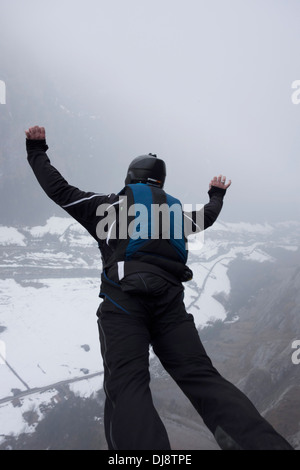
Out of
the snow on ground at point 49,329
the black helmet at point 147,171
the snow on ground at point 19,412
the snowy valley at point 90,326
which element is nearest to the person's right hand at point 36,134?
the black helmet at point 147,171

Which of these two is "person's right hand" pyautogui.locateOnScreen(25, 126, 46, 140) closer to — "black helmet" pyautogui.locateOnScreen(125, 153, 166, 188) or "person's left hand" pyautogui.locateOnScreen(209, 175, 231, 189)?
"black helmet" pyautogui.locateOnScreen(125, 153, 166, 188)

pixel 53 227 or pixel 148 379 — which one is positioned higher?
pixel 148 379

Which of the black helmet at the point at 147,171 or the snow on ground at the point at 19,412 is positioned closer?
the black helmet at the point at 147,171

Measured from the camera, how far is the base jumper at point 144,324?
2.44 meters

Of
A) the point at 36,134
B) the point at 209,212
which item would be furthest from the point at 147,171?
the point at 36,134

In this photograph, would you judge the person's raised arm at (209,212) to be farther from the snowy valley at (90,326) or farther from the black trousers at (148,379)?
the snowy valley at (90,326)

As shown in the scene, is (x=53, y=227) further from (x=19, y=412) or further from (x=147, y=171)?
(x=147, y=171)

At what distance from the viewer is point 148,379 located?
9.16 ft

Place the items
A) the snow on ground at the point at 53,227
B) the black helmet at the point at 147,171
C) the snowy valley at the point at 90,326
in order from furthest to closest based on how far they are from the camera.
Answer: the snow on ground at the point at 53,227 → the snowy valley at the point at 90,326 → the black helmet at the point at 147,171

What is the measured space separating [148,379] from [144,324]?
56cm

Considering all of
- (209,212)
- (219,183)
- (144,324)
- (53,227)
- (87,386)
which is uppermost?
(219,183)

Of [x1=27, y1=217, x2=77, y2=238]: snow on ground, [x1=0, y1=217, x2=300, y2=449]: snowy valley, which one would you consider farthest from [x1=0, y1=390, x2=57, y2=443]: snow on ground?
[x1=27, y1=217, x2=77, y2=238]: snow on ground

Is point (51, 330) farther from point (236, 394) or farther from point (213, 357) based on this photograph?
point (236, 394)

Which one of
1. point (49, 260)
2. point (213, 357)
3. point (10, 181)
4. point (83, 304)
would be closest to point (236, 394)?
point (213, 357)
